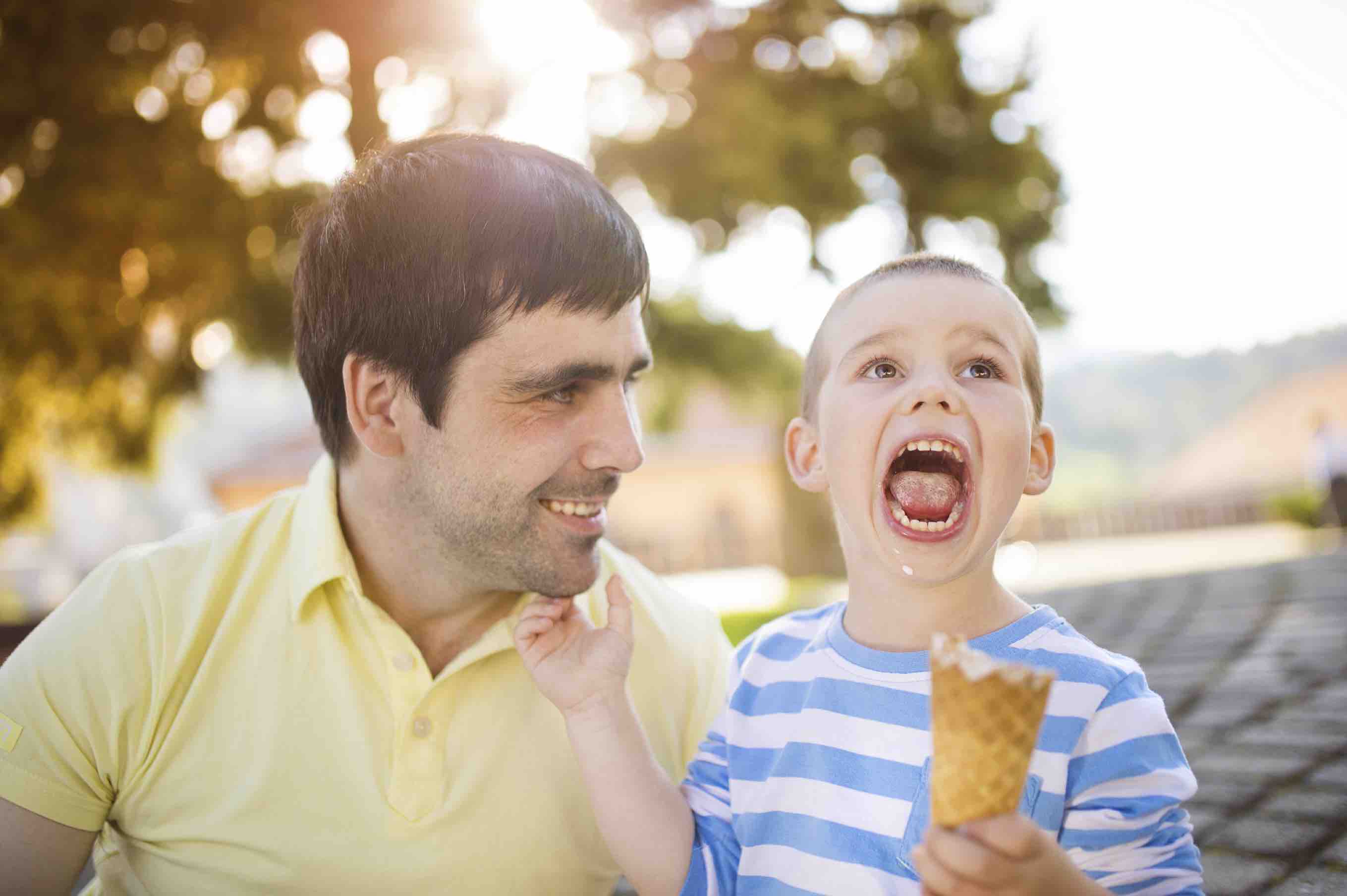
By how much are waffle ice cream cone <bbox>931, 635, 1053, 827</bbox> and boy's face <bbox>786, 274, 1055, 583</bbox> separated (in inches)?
19.1

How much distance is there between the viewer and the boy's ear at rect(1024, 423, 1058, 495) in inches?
79.4

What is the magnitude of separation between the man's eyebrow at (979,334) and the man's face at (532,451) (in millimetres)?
Result: 787

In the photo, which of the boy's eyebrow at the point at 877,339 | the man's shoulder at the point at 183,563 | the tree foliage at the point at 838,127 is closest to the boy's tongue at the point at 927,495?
the boy's eyebrow at the point at 877,339

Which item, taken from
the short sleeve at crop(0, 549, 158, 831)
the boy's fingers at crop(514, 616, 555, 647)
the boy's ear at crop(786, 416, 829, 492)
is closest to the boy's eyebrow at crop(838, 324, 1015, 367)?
the boy's ear at crop(786, 416, 829, 492)

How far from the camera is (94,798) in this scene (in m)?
2.16

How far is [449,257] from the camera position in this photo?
95.9 inches

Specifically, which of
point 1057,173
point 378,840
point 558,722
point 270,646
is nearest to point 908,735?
point 558,722

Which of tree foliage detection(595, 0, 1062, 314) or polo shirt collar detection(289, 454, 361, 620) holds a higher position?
tree foliage detection(595, 0, 1062, 314)

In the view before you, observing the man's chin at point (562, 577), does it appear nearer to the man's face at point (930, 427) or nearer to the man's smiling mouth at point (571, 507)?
the man's smiling mouth at point (571, 507)

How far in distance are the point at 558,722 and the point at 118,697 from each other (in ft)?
2.98

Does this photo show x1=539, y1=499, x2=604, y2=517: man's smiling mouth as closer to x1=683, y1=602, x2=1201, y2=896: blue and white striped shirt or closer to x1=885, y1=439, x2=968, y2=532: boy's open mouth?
x1=683, y1=602, x2=1201, y2=896: blue and white striped shirt

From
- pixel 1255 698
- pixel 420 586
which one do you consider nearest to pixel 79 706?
pixel 420 586

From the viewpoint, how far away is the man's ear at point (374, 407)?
250 centimetres

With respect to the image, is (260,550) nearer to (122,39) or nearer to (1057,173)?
(122,39)
